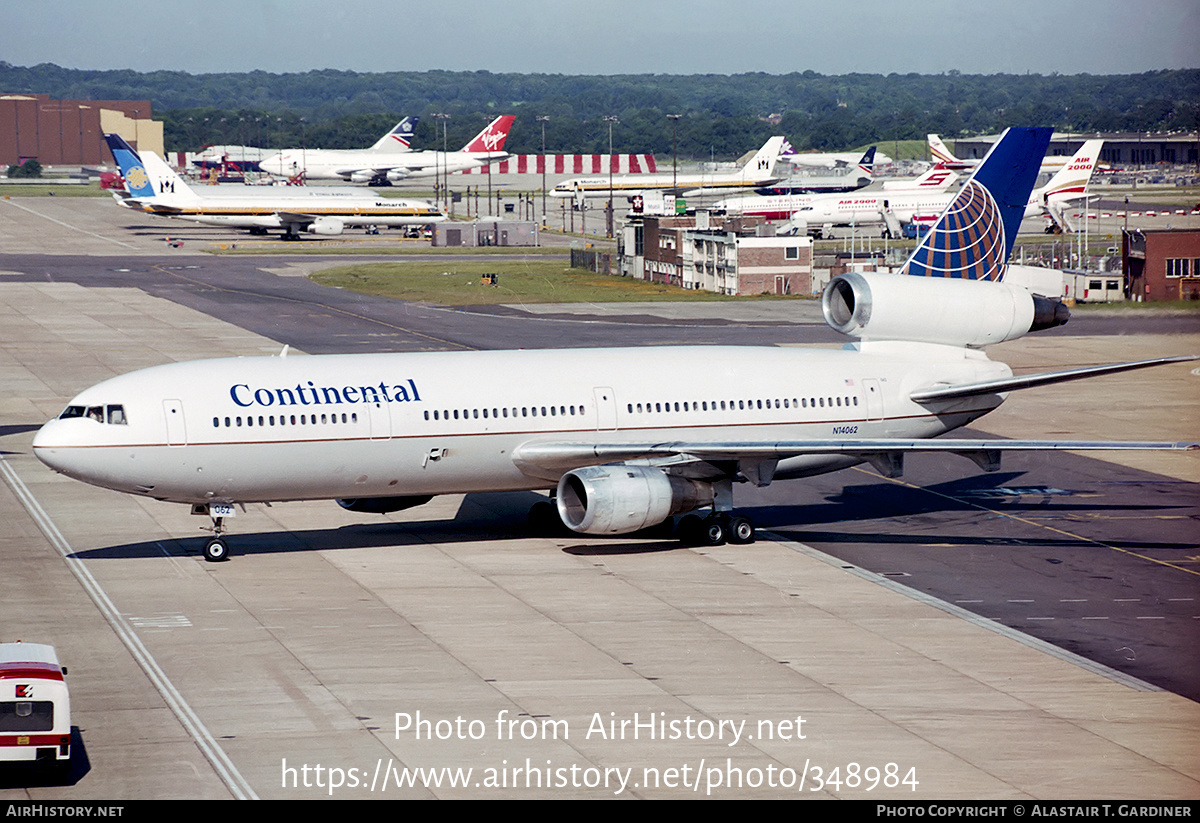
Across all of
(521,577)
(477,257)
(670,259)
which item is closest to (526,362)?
(521,577)

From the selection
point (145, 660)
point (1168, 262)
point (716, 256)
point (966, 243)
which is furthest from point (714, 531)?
point (716, 256)

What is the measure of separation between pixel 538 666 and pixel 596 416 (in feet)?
39.8

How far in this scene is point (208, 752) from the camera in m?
24.9

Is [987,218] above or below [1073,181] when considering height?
below

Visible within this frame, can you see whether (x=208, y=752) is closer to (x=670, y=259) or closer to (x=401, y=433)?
(x=401, y=433)

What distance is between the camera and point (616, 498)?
38.1 m

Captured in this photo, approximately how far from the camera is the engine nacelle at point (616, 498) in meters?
38.0

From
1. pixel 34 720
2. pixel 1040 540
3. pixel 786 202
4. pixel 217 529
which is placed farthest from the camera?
pixel 786 202

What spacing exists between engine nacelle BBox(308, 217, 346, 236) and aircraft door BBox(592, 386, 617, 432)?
13538cm

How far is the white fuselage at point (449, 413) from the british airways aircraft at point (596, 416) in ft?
0.18

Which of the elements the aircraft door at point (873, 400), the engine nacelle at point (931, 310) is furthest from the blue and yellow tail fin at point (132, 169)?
the aircraft door at point (873, 400)

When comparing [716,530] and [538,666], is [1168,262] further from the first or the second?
[538,666]

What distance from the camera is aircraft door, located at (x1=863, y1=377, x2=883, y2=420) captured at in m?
43.5

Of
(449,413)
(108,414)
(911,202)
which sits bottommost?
(449,413)
